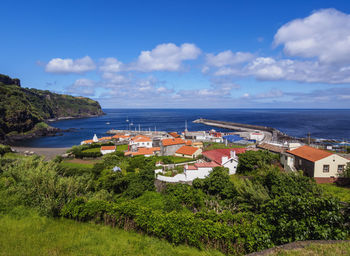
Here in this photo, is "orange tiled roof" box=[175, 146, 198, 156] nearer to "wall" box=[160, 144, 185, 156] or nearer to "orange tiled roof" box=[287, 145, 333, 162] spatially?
"wall" box=[160, 144, 185, 156]

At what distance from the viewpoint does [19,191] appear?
47.0 feet

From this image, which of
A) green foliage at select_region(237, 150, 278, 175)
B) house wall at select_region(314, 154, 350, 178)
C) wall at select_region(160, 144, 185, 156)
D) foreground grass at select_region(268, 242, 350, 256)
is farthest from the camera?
wall at select_region(160, 144, 185, 156)

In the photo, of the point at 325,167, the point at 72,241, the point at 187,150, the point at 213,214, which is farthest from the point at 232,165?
the point at 72,241

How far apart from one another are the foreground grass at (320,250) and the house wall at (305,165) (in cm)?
2089

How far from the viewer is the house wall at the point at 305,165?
25.6 m

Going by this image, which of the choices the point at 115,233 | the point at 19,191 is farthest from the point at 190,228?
the point at 19,191

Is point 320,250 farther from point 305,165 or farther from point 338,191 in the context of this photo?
point 305,165

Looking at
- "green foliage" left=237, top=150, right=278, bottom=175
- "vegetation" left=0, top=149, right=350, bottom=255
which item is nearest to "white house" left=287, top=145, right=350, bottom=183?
"green foliage" left=237, top=150, right=278, bottom=175

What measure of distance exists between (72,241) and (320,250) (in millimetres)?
11515

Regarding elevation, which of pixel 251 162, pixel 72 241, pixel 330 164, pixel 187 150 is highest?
pixel 72 241

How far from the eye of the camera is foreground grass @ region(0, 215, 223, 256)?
30.2 feet

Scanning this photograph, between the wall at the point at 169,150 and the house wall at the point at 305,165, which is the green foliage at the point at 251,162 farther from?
the wall at the point at 169,150

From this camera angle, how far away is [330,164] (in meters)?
24.9

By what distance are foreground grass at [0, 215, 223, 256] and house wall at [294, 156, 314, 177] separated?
22.8 metres
